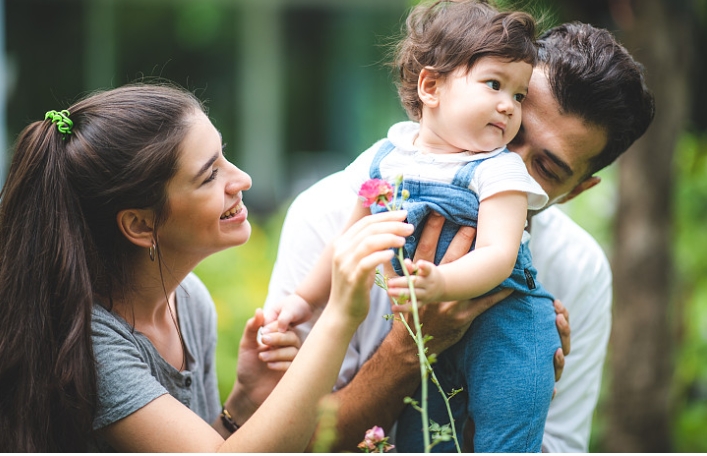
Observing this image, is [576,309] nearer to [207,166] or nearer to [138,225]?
[207,166]

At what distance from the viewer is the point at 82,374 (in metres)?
2.02

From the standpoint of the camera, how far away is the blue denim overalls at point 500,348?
2121 mm

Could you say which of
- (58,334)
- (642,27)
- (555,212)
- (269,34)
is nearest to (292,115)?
(269,34)

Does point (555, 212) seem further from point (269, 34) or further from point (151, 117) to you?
point (269, 34)

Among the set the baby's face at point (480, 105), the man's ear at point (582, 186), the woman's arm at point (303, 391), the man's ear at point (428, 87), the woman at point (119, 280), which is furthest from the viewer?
the man's ear at point (582, 186)

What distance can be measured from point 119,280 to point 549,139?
1.30 meters

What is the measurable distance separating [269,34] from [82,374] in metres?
10.2

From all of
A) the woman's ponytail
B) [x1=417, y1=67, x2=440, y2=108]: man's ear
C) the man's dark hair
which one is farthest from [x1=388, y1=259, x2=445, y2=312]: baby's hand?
the man's dark hair

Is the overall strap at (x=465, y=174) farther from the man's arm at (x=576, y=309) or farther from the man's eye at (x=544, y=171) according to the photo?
the man's arm at (x=576, y=309)

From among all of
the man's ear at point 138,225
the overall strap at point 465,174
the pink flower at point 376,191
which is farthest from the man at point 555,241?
the man's ear at point 138,225

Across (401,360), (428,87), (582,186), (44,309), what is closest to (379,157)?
(428,87)

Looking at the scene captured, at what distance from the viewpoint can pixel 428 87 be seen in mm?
2223

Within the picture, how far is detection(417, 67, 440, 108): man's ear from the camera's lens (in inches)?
86.3

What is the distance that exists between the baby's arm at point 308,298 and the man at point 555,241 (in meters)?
0.24
